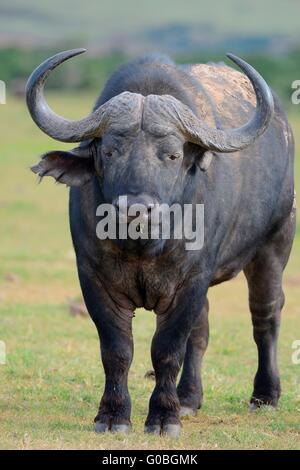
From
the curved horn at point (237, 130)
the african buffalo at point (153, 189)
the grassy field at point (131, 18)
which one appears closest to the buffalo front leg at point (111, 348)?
the african buffalo at point (153, 189)

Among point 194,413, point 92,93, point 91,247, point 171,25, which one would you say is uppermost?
point 171,25

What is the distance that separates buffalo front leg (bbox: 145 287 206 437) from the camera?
6.70 meters

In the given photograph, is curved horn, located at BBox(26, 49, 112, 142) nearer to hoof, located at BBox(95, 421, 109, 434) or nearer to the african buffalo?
the african buffalo

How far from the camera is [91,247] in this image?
21.9ft

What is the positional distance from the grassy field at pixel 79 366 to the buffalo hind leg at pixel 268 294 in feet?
0.87

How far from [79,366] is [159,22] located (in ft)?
321

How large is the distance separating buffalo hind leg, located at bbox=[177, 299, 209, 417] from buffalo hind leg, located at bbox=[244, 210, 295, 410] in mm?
380

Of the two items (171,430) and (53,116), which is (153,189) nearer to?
(53,116)

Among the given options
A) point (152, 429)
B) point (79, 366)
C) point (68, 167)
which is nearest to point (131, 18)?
point (79, 366)

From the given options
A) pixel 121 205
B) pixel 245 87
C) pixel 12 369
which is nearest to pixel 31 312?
pixel 12 369

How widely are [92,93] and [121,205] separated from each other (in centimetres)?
3533

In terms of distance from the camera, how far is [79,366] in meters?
8.83

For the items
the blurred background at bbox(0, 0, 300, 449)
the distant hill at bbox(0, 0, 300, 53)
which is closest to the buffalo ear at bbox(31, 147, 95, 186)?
the blurred background at bbox(0, 0, 300, 449)
